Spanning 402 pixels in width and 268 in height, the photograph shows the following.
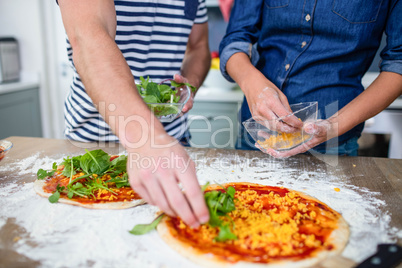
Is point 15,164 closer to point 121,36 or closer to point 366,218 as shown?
point 121,36

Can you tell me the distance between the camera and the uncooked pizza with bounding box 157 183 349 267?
2.32 ft

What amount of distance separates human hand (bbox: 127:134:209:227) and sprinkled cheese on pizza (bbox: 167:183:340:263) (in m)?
0.10

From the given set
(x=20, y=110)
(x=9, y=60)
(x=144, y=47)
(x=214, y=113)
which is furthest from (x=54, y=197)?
(x=9, y=60)

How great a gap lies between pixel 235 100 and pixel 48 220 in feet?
5.51

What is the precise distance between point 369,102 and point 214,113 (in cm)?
136

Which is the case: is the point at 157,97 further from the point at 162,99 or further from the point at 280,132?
the point at 280,132

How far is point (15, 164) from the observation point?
1.23m

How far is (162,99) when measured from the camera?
3.72ft

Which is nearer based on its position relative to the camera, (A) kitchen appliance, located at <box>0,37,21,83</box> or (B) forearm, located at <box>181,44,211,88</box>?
(B) forearm, located at <box>181,44,211,88</box>

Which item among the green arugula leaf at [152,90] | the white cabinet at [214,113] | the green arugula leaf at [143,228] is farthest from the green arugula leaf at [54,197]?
the white cabinet at [214,113]

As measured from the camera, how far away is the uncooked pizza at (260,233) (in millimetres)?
707

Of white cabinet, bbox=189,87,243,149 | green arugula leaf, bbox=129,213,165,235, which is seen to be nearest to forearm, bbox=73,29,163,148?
green arugula leaf, bbox=129,213,165,235

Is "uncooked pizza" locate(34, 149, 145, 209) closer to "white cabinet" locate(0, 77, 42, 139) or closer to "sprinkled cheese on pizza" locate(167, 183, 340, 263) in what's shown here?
"sprinkled cheese on pizza" locate(167, 183, 340, 263)

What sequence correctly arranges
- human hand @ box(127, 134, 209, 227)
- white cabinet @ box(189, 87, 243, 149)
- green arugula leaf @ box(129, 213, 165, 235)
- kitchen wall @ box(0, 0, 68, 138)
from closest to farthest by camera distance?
human hand @ box(127, 134, 209, 227) < green arugula leaf @ box(129, 213, 165, 235) < white cabinet @ box(189, 87, 243, 149) < kitchen wall @ box(0, 0, 68, 138)
